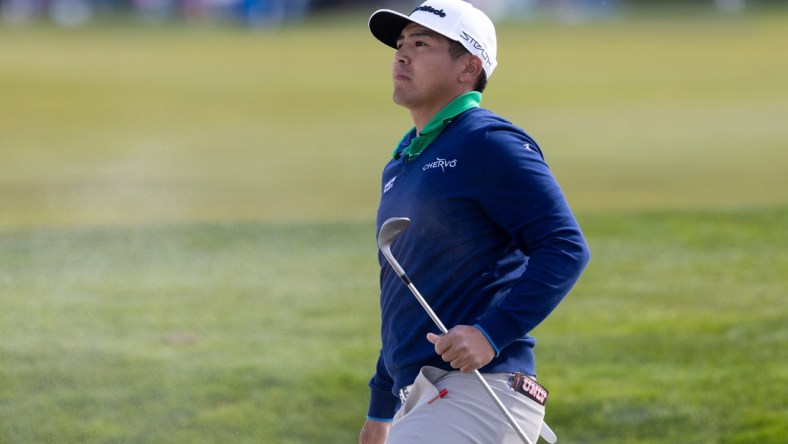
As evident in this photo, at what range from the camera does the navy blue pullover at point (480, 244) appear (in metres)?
4.04

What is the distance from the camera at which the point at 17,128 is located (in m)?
22.3

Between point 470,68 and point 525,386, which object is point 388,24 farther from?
point 525,386

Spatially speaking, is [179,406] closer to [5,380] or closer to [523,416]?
[5,380]

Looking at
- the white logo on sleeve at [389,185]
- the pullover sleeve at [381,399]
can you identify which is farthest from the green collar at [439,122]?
the pullover sleeve at [381,399]

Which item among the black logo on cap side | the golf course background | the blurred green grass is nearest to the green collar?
the black logo on cap side

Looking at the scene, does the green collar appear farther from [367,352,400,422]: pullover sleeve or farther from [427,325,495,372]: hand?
[367,352,400,422]: pullover sleeve

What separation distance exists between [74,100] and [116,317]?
17.0 meters

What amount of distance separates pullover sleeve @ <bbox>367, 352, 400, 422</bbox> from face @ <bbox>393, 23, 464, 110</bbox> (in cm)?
95

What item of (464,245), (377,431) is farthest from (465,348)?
(377,431)

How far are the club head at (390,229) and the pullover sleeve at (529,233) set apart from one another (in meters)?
0.25

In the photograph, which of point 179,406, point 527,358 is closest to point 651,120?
point 179,406

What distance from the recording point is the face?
4469mm

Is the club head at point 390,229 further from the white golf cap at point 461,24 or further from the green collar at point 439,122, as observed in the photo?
the white golf cap at point 461,24

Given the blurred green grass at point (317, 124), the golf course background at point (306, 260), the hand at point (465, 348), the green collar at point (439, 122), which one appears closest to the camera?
the hand at point (465, 348)
